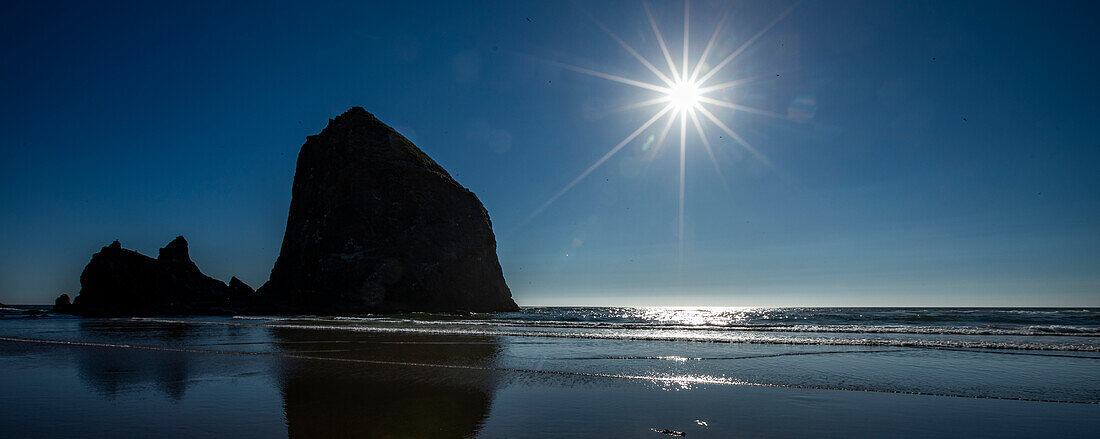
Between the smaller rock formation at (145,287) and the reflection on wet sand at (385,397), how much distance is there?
76772 mm

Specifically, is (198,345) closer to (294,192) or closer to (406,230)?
(406,230)

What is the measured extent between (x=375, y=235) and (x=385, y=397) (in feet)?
215

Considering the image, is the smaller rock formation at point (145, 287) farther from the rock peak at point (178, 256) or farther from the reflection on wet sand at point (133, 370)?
the reflection on wet sand at point (133, 370)

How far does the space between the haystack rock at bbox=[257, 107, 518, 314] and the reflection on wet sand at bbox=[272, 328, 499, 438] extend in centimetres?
5620

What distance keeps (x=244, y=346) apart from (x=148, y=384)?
28.4ft

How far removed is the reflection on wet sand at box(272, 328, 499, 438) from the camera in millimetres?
5566

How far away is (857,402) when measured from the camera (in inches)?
293

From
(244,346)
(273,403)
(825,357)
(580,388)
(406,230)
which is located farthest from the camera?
(406,230)

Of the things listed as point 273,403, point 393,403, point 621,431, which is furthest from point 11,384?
point 621,431

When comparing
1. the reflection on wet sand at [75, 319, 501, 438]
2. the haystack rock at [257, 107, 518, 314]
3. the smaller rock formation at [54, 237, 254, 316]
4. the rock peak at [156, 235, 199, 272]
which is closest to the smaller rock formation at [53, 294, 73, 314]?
the smaller rock formation at [54, 237, 254, 316]

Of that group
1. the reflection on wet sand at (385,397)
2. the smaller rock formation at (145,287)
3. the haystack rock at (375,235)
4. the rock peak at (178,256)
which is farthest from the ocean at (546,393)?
the rock peak at (178,256)

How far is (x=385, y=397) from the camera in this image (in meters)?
7.53

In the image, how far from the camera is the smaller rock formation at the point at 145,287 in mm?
→ 78312

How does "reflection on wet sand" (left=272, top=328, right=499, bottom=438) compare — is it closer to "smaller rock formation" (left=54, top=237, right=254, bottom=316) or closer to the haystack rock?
the haystack rock
